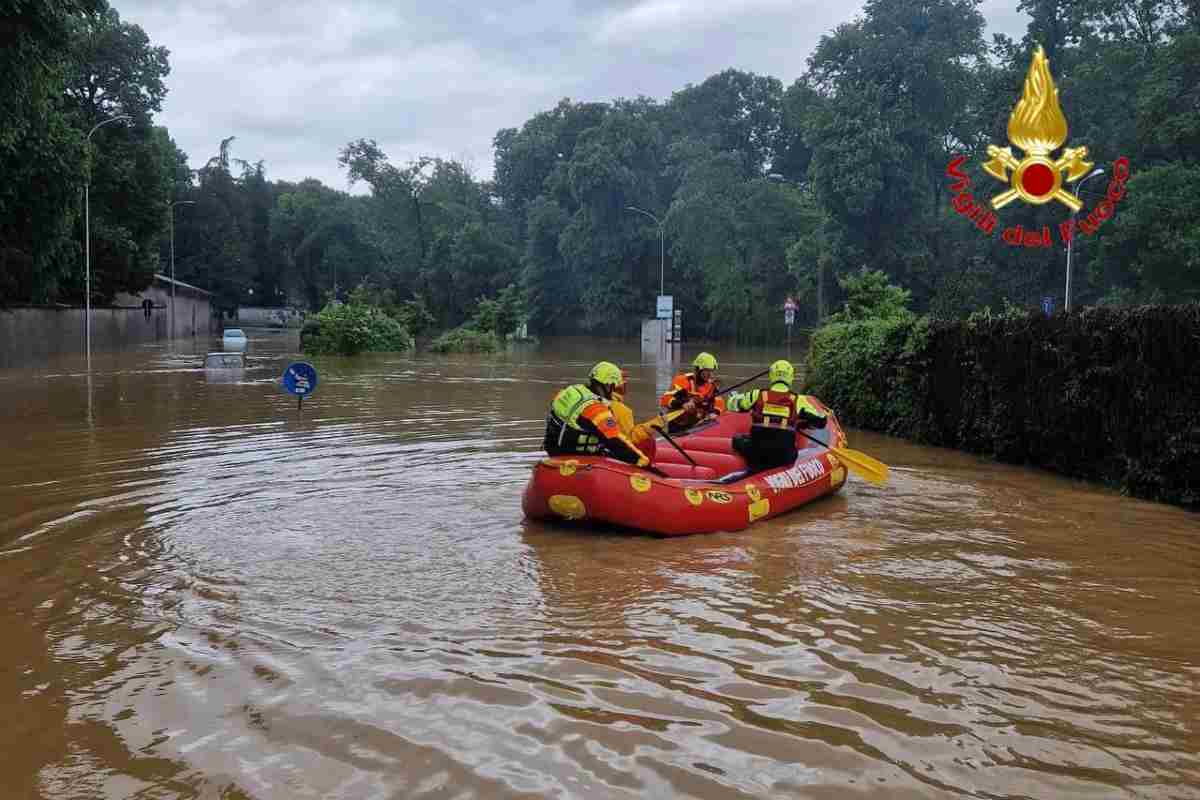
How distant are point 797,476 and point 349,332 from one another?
33.7 m

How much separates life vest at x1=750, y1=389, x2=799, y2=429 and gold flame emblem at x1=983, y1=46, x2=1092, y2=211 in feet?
43.5

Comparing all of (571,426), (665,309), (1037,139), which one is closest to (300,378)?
(571,426)

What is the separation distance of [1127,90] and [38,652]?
48.2 meters

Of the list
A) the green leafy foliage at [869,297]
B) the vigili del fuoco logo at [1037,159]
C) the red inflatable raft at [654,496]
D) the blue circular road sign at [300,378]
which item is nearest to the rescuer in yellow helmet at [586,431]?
the red inflatable raft at [654,496]

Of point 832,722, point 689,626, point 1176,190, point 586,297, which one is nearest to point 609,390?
point 689,626

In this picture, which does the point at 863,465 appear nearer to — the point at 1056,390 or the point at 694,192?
the point at 1056,390

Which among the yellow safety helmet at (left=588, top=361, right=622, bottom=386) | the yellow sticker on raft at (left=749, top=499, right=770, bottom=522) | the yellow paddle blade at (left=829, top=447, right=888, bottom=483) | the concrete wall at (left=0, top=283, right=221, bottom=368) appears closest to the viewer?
the yellow safety helmet at (left=588, top=361, right=622, bottom=386)

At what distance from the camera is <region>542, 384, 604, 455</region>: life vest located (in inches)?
324

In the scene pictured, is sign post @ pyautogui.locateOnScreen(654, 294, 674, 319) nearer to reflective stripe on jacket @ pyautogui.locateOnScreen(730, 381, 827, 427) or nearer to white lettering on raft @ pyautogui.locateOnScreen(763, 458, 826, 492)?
reflective stripe on jacket @ pyautogui.locateOnScreen(730, 381, 827, 427)

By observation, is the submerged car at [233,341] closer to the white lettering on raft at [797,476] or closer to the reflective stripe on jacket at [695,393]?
the reflective stripe on jacket at [695,393]

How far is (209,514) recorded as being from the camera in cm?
872

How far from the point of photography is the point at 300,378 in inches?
625

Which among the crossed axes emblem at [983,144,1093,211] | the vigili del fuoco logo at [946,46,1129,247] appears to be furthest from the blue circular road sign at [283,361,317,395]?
the crossed axes emblem at [983,144,1093,211]

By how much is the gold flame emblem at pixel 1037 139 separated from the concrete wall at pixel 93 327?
29.9 m
